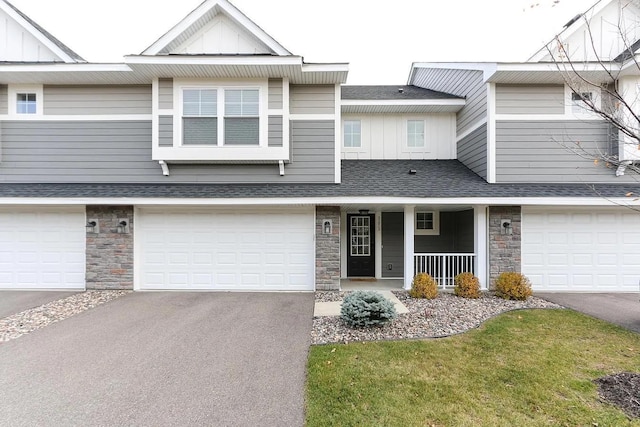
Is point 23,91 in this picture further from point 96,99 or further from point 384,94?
point 384,94

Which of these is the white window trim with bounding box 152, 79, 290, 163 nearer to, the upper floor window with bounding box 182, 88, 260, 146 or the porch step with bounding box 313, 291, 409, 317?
the upper floor window with bounding box 182, 88, 260, 146

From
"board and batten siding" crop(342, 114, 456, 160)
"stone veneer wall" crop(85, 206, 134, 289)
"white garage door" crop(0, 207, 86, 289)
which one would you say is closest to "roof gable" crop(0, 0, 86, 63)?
"white garage door" crop(0, 207, 86, 289)

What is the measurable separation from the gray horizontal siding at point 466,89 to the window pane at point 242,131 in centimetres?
653

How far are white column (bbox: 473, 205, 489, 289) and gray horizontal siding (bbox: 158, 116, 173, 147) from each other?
27.7 feet

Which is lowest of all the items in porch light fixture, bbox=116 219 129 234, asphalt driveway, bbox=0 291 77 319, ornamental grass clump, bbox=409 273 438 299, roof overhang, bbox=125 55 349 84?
asphalt driveway, bbox=0 291 77 319

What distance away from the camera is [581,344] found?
4.73 metres

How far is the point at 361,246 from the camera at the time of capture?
1001cm

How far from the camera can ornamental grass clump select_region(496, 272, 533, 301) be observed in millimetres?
7208

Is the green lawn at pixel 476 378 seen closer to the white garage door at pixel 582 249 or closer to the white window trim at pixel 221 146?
the white garage door at pixel 582 249

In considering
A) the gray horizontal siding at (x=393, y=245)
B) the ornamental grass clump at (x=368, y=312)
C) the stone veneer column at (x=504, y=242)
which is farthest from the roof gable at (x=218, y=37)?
the stone veneer column at (x=504, y=242)

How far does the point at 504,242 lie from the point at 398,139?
191 inches

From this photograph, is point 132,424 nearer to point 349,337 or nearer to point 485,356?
point 349,337

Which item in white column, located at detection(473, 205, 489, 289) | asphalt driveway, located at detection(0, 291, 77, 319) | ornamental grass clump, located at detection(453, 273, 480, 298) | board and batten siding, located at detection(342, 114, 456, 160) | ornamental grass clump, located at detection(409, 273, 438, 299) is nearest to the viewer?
asphalt driveway, located at detection(0, 291, 77, 319)

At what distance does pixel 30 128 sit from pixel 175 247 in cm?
531
